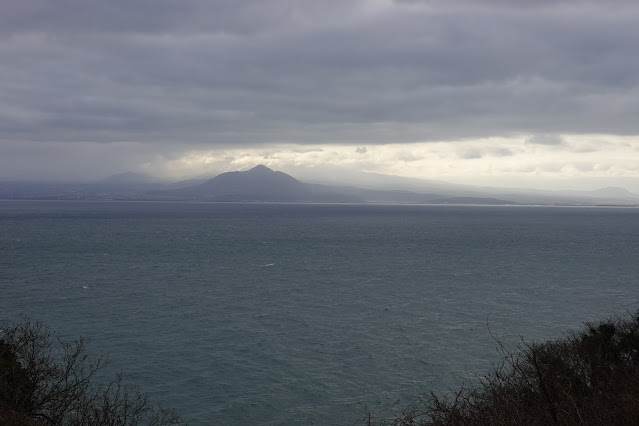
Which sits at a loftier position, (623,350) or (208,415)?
(623,350)

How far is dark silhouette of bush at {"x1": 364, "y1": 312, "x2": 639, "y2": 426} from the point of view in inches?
597

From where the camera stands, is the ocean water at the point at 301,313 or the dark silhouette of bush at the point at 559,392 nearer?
the dark silhouette of bush at the point at 559,392

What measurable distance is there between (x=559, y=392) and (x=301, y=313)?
33.8 metres

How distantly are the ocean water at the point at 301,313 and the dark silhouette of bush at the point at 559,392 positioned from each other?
539 cm

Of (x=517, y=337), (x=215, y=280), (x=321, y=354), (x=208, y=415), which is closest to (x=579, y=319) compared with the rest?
(x=517, y=337)

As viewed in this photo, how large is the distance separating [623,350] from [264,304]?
3442 cm

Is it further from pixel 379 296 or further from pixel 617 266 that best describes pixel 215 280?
pixel 617 266

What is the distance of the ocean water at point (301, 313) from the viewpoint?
3219 cm

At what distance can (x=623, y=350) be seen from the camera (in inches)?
1147

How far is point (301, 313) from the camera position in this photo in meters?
51.2

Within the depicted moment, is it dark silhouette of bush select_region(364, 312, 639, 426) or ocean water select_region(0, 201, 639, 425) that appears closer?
dark silhouette of bush select_region(364, 312, 639, 426)

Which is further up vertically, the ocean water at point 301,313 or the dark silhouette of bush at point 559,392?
the dark silhouette of bush at point 559,392

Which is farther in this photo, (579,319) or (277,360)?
(579,319)

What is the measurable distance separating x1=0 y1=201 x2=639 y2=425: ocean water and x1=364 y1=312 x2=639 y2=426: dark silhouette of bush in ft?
17.7
